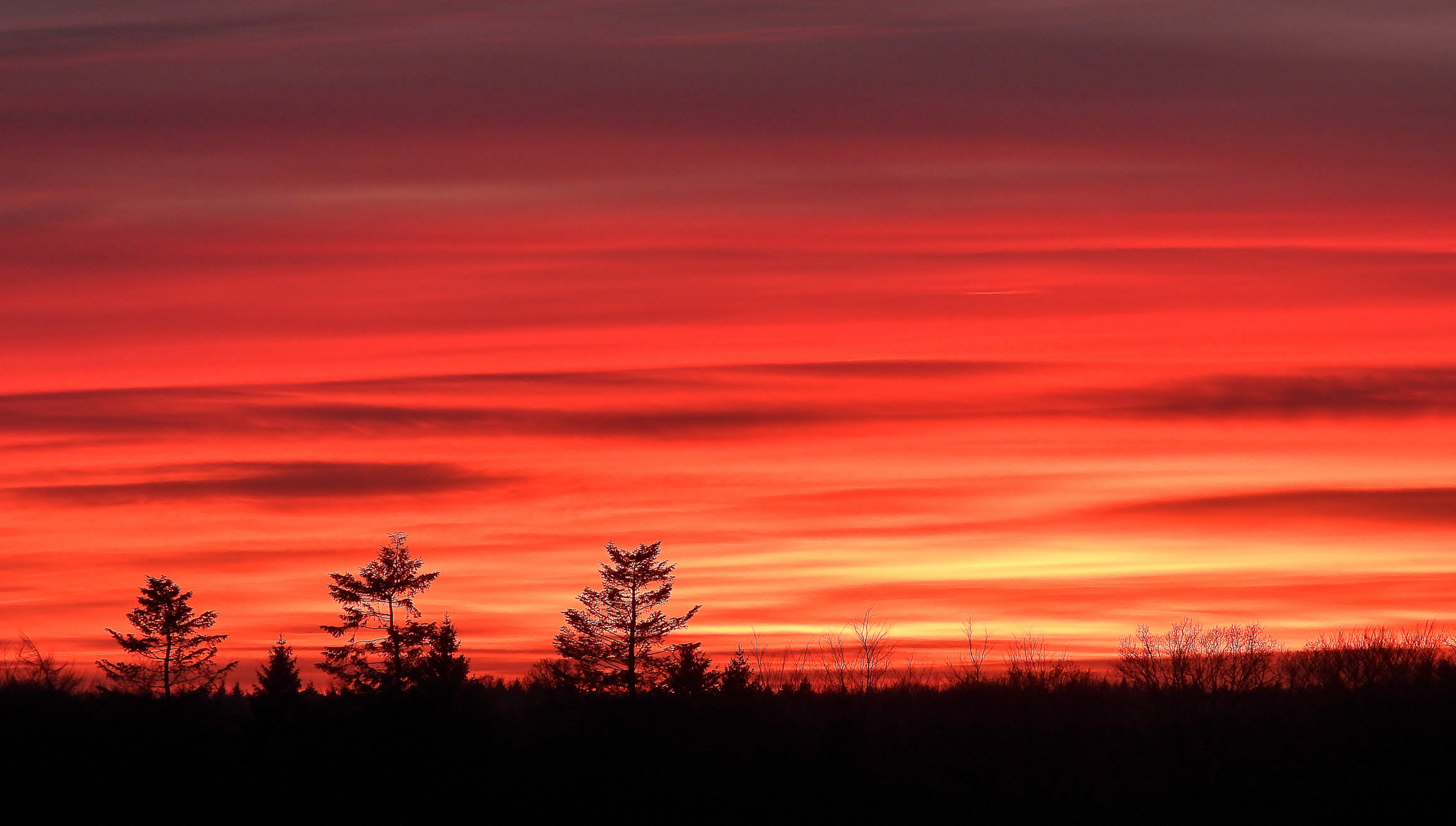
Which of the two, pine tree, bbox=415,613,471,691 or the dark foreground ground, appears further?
pine tree, bbox=415,613,471,691

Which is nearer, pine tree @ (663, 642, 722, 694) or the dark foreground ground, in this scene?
the dark foreground ground

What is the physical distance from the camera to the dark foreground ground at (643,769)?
34250mm

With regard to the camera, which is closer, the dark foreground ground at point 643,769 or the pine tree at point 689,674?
the dark foreground ground at point 643,769

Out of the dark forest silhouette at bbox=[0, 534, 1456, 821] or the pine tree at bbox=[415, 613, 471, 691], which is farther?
the pine tree at bbox=[415, 613, 471, 691]

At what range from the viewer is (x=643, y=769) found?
38312mm

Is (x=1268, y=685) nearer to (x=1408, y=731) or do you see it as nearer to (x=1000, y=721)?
(x=1000, y=721)

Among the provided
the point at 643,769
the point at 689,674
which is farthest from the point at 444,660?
the point at 643,769

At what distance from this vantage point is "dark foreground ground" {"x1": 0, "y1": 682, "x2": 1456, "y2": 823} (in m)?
34.2

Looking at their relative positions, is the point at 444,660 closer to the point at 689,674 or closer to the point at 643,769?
the point at 689,674

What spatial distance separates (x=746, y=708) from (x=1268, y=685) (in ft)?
118

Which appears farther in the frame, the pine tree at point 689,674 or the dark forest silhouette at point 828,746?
the pine tree at point 689,674

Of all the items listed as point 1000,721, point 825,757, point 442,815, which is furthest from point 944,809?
point 1000,721

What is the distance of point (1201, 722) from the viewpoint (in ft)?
179

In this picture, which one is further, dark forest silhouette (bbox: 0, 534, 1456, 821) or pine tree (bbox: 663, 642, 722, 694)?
pine tree (bbox: 663, 642, 722, 694)
